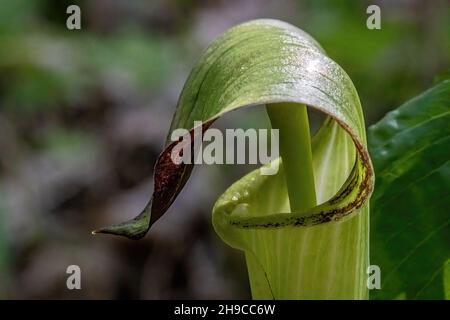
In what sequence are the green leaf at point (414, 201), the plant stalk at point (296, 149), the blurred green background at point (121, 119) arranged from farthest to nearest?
the blurred green background at point (121, 119)
the green leaf at point (414, 201)
the plant stalk at point (296, 149)

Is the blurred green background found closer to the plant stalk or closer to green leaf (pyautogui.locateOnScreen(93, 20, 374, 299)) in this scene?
green leaf (pyautogui.locateOnScreen(93, 20, 374, 299))

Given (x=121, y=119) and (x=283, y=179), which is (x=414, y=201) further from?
(x=121, y=119)

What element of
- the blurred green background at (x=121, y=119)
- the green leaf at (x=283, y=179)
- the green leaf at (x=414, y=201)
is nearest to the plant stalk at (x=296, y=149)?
the green leaf at (x=283, y=179)

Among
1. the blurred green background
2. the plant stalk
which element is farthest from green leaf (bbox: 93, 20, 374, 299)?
the blurred green background

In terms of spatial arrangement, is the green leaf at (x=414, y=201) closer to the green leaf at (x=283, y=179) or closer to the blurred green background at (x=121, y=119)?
the green leaf at (x=283, y=179)
